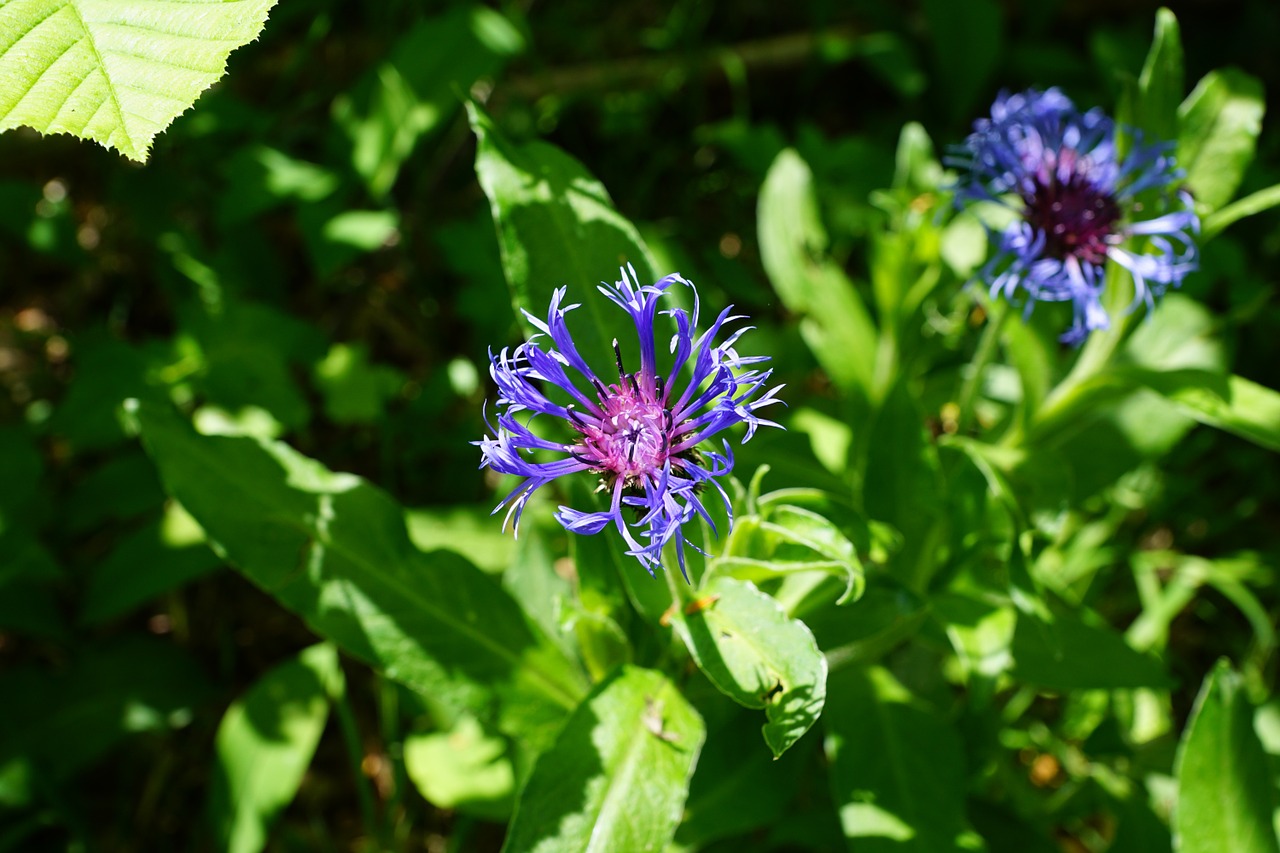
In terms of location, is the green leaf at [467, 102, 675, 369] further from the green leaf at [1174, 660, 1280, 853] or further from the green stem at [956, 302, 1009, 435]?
the green leaf at [1174, 660, 1280, 853]

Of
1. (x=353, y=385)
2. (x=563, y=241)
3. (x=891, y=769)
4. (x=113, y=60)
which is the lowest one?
(x=891, y=769)

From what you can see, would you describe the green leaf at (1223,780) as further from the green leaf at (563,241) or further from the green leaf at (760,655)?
the green leaf at (563,241)

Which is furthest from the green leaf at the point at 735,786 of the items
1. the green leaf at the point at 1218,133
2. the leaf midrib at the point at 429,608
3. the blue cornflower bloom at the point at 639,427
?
the green leaf at the point at 1218,133

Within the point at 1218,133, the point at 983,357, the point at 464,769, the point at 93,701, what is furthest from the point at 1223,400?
the point at 93,701

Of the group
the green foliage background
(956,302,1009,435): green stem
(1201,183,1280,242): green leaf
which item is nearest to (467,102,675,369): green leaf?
the green foliage background

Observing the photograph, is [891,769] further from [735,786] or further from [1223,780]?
[1223,780]

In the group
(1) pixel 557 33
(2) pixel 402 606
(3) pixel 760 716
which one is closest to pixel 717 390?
(2) pixel 402 606
